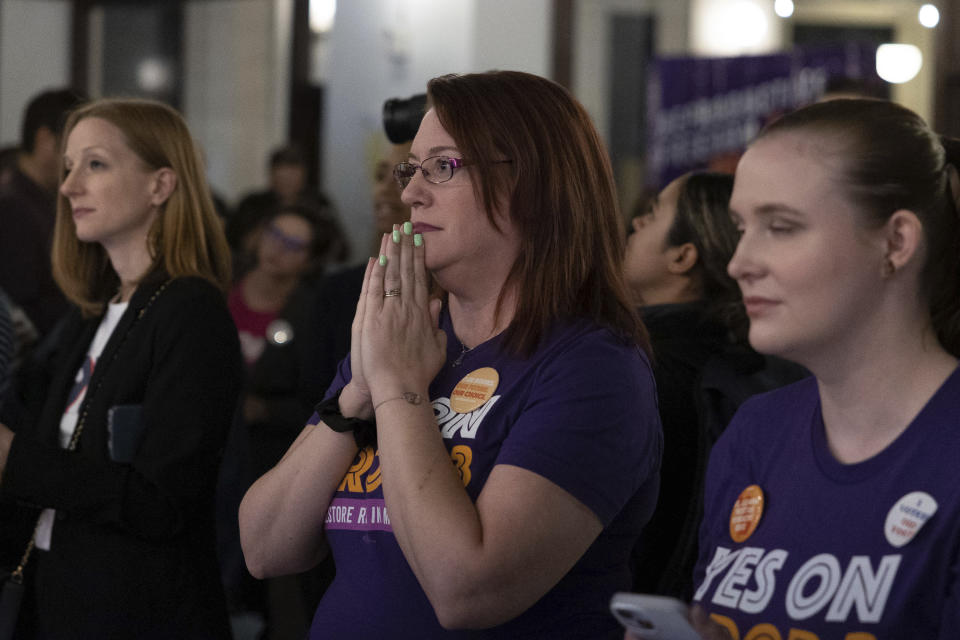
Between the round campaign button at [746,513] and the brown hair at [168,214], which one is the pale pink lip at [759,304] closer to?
the round campaign button at [746,513]

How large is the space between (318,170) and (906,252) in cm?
674

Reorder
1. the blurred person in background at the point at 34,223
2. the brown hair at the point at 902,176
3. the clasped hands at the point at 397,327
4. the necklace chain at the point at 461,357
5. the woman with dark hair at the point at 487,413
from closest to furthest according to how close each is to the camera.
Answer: the brown hair at the point at 902,176 < the woman with dark hair at the point at 487,413 < the clasped hands at the point at 397,327 < the necklace chain at the point at 461,357 < the blurred person in background at the point at 34,223

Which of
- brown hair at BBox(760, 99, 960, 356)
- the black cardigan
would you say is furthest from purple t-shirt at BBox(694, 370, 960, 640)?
the black cardigan

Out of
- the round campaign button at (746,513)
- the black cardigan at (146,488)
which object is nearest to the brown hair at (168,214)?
the black cardigan at (146,488)

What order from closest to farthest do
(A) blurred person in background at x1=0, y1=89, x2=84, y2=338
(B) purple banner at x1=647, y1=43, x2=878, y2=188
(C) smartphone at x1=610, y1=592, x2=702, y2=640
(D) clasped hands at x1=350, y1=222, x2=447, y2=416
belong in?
(C) smartphone at x1=610, y1=592, x2=702, y2=640 < (D) clasped hands at x1=350, y1=222, x2=447, y2=416 < (A) blurred person in background at x1=0, y1=89, x2=84, y2=338 < (B) purple banner at x1=647, y1=43, x2=878, y2=188

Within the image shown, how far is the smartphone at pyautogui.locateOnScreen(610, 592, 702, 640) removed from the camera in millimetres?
1174

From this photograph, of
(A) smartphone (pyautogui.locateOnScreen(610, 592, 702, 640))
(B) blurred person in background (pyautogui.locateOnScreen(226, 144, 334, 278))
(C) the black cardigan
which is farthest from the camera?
(B) blurred person in background (pyautogui.locateOnScreen(226, 144, 334, 278))

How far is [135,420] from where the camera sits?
2.21m

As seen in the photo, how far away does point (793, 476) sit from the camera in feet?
4.64

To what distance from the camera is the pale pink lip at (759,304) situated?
1350 mm

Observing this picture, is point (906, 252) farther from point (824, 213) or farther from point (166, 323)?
point (166, 323)

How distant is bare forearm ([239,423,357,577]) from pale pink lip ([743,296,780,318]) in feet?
2.01

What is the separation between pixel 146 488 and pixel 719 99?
4438 millimetres

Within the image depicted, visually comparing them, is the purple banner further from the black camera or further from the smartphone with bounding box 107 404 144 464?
the smartphone with bounding box 107 404 144 464
